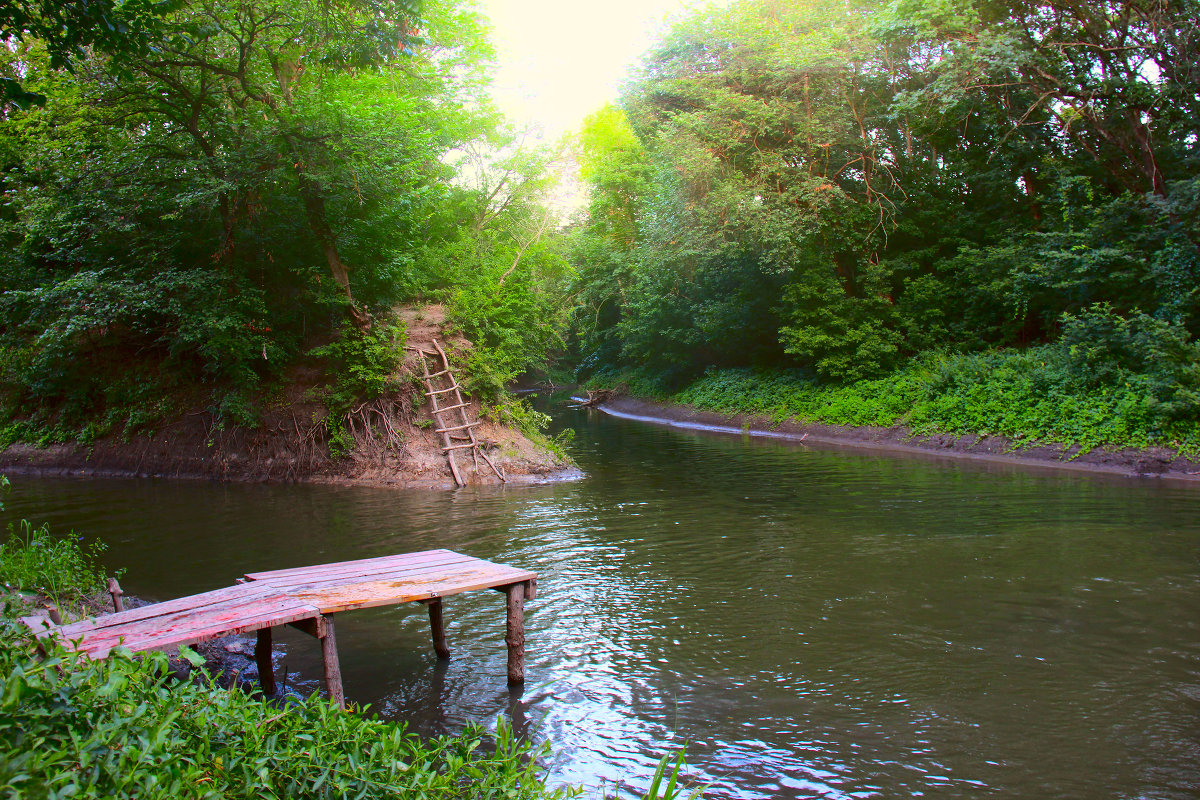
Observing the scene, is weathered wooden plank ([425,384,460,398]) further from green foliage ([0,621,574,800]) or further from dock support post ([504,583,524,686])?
green foliage ([0,621,574,800])

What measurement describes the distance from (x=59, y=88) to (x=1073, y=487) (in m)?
20.5

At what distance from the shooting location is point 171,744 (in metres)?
2.68

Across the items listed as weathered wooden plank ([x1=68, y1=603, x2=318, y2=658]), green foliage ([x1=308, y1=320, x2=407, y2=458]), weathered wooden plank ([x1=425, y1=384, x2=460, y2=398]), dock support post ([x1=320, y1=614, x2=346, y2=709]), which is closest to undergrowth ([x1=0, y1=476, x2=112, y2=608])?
weathered wooden plank ([x1=68, y1=603, x2=318, y2=658])

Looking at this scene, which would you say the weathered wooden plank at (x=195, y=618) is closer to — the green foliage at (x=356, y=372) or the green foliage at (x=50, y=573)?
the green foliage at (x=50, y=573)

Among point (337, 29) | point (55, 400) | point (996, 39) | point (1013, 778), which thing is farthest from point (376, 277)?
point (1013, 778)

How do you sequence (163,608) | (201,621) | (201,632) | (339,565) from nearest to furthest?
(201,632) < (201,621) < (163,608) < (339,565)

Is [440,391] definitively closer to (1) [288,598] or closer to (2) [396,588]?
(2) [396,588]

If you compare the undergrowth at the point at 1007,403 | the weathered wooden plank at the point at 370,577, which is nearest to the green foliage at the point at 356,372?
the weathered wooden plank at the point at 370,577

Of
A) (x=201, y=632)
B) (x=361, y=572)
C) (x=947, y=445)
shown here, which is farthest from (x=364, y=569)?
(x=947, y=445)

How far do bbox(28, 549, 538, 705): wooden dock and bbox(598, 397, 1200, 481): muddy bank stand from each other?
1379 centimetres

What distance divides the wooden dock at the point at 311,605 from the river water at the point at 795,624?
0.64 m

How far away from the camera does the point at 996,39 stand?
56.2 ft

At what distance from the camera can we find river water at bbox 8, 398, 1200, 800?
16.6 feet

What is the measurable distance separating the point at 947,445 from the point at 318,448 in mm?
15256
